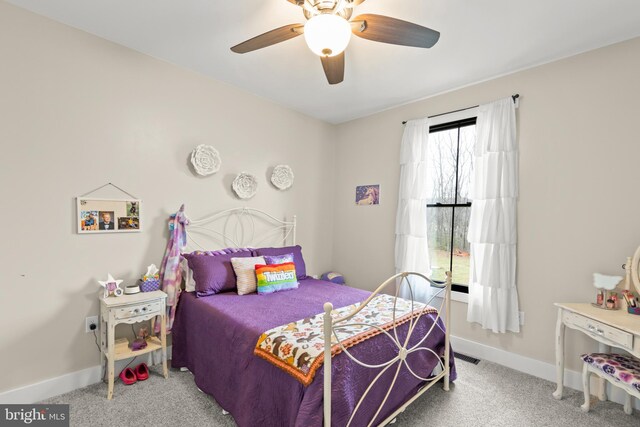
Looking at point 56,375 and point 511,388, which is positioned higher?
point 56,375

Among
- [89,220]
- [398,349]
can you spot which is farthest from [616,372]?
[89,220]

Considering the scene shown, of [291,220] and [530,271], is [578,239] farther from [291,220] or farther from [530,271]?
[291,220]

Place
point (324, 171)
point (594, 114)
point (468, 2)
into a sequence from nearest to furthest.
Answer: point (468, 2) → point (594, 114) → point (324, 171)

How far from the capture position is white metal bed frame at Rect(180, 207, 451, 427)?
1.49 metres

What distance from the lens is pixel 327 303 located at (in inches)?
57.5

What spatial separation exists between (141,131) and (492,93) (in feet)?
10.8

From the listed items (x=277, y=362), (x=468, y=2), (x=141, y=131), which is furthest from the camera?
(x=141, y=131)

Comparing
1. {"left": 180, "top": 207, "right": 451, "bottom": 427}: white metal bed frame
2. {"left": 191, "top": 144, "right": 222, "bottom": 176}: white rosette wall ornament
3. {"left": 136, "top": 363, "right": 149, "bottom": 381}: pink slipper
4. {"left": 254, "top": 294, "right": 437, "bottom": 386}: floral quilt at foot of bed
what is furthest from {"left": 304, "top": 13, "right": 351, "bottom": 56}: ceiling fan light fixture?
{"left": 136, "top": 363, "right": 149, "bottom": 381}: pink slipper

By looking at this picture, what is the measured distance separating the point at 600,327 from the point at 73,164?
396cm

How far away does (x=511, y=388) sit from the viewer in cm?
241

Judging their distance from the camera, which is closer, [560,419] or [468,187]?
[560,419]

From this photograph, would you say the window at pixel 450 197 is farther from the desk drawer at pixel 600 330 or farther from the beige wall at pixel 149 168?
the desk drawer at pixel 600 330

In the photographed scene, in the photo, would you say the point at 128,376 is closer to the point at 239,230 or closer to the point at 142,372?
the point at 142,372

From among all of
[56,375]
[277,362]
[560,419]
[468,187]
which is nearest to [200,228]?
[56,375]
